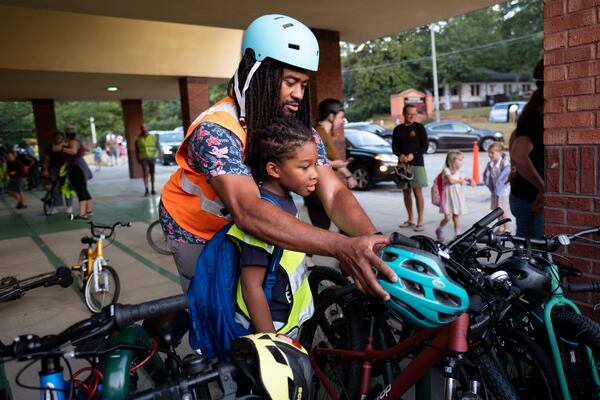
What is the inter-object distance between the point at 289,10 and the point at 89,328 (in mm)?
7598

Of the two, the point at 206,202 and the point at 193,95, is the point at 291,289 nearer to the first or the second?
the point at 206,202

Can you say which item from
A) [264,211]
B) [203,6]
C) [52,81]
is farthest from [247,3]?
[52,81]

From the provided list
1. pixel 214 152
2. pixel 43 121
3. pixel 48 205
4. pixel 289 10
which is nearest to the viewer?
pixel 214 152

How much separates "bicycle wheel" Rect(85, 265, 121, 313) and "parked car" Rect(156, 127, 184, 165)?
854 inches

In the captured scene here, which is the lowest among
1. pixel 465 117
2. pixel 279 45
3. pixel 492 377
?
pixel 492 377

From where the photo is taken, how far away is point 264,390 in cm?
120

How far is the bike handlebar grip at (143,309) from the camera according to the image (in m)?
1.50

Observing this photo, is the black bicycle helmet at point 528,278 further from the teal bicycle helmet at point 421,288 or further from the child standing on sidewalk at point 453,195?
the child standing on sidewalk at point 453,195

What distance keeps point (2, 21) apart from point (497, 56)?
161ft

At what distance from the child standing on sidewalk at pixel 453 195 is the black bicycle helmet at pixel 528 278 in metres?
4.35

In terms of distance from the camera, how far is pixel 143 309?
1.58 meters

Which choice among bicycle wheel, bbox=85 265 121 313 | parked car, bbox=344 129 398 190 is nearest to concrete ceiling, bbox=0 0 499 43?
parked car, bbox=344 129 398 190

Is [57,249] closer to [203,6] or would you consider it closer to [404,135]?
[203,6]

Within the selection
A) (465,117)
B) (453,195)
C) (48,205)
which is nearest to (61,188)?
(48,205)
